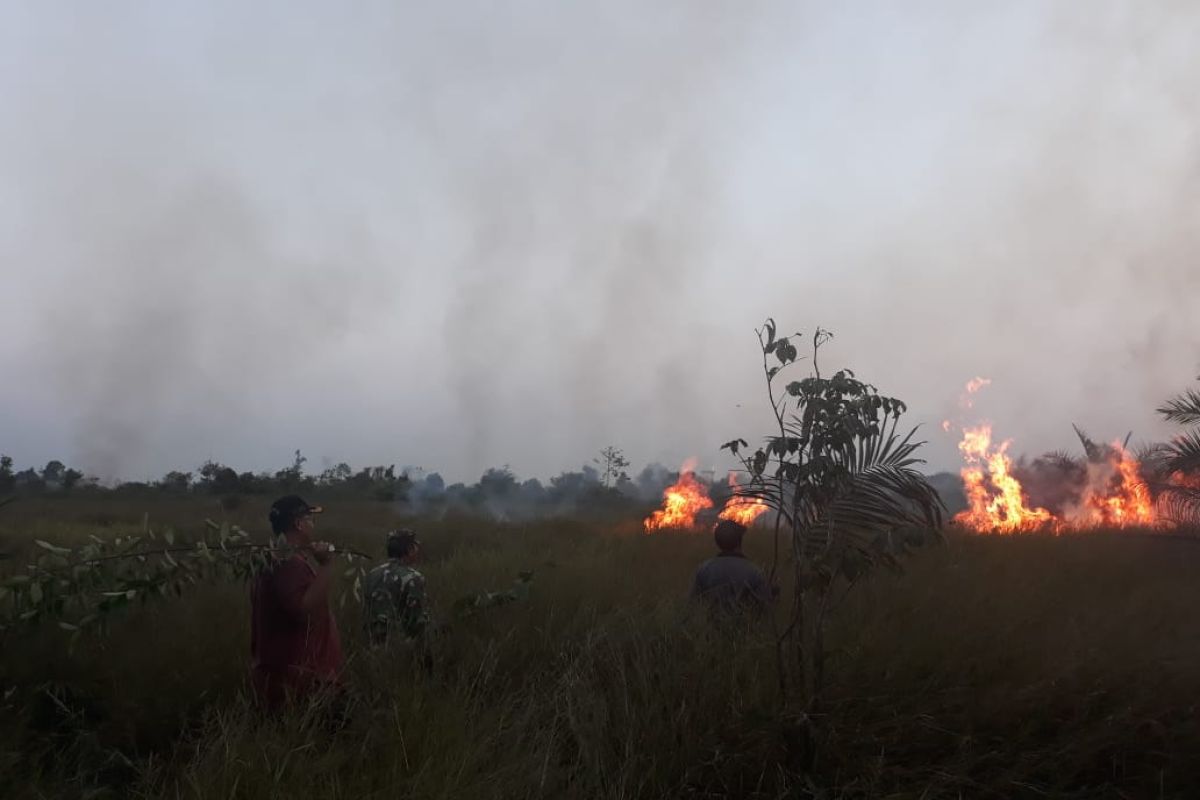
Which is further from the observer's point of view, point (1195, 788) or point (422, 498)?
point (422, 498)

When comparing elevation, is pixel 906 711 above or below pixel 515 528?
below

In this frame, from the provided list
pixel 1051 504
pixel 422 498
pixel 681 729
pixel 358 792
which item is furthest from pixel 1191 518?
pixel 422 498

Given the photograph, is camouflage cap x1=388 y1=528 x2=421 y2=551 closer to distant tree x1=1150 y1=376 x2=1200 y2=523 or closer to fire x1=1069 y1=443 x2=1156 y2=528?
distant tree x1=1150 y1=376 x2=1200 y2=523

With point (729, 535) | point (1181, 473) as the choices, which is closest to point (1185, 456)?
point (1181, 473)

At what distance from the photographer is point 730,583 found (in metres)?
5.66

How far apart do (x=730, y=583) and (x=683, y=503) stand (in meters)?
15.2

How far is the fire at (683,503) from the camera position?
62.6 ft

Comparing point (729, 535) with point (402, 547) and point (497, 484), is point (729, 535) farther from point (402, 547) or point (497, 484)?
point (497, 484)

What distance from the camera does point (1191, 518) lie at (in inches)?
531

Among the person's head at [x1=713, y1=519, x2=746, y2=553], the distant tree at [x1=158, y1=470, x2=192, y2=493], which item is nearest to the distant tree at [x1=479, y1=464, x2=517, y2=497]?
the distant tree at [x1=158, y1=470, x2=192, y2=493]

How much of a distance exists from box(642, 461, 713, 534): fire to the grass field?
493 inches

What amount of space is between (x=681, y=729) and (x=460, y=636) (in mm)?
2303

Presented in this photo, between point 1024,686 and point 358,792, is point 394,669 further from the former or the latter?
point 1024,686

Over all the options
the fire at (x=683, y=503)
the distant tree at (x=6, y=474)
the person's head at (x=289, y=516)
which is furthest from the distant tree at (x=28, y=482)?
the person's head at (x=289, y=516)
